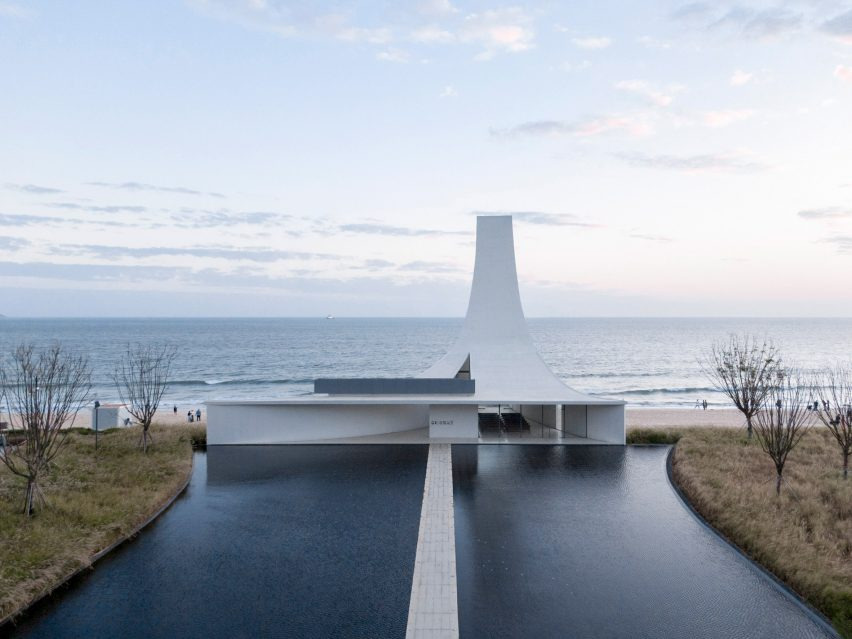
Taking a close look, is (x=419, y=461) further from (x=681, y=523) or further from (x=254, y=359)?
(x=254, y=359)

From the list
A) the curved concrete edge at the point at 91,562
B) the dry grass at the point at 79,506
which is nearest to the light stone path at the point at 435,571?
the curved concrete edge at the point at 91,562

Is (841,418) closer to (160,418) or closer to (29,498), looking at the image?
(29,498)

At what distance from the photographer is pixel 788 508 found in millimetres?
10219

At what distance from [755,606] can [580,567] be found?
2152 millimetres

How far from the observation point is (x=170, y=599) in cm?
732

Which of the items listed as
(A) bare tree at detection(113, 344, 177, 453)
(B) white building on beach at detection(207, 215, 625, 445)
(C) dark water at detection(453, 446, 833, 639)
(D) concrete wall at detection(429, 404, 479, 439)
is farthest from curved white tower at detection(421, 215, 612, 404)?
(A) bare tree at detection(113, 344, 177, 453)

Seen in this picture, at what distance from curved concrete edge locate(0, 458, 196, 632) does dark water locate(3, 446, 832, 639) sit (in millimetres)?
156

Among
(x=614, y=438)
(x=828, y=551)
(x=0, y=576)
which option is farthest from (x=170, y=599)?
(x=614, y=438)

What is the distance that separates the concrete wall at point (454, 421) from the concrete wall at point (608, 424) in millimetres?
3374

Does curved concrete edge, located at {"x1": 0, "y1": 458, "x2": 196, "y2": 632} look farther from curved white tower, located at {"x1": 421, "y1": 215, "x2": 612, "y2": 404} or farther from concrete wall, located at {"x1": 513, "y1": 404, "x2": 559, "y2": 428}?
concrete wall, located at {"x1": 513, "y1": 404, "x2": 559, "y2": 428}

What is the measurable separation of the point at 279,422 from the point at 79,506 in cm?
627

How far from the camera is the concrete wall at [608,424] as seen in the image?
16062 millimetres

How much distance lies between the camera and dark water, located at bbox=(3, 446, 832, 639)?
6707 mm

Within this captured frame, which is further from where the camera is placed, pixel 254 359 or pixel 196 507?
pixel 254 359
